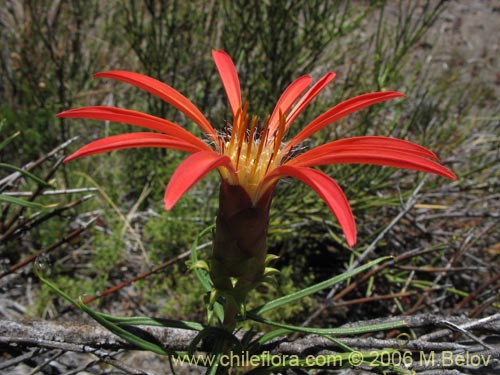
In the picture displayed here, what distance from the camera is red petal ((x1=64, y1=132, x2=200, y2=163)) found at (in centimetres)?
93

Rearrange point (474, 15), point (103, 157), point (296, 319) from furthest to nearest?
point (474, 15) < point (103, 157) < point (296, 319)

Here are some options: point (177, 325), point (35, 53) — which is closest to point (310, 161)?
point (177, 325)

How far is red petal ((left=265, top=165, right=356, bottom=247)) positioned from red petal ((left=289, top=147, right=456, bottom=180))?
0.27 ft

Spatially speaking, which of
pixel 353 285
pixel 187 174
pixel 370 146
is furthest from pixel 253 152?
pixel 353 285

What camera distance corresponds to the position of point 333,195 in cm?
97

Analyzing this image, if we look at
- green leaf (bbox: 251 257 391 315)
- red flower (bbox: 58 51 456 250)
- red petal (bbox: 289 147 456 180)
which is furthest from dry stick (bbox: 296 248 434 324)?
red petal (bbox: 289 147 456 180)

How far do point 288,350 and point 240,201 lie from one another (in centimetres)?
57

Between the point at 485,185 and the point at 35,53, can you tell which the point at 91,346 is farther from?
the point at 35,53

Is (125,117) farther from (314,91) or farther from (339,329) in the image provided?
(339,329)

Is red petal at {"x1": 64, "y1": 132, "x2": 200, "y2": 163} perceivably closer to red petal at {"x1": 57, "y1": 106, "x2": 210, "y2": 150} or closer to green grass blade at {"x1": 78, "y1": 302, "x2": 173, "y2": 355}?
red petal at {"x1": 57, "y1": 106, "x2": 210, "y2": 150}

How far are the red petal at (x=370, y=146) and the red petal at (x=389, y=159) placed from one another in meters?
0.01

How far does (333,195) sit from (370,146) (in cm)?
21

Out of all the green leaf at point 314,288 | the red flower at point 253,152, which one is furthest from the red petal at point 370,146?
the green leaf at point 314,288

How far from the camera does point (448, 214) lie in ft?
9.77
